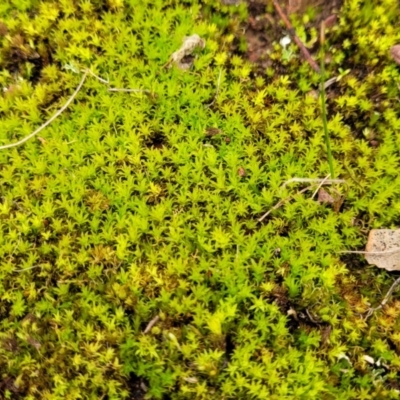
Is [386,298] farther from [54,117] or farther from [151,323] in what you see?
[54,117]

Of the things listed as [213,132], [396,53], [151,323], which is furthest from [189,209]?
[396,53]

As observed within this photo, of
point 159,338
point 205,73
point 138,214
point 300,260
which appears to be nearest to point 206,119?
point 205,73

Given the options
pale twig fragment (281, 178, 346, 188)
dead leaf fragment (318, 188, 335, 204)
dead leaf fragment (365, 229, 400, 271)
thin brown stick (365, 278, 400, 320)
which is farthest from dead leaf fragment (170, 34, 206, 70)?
thin brown stick (365, 278, 400, 320)

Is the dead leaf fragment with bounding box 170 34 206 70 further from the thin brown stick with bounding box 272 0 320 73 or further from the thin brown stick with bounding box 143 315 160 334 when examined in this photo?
the thin brown stick with bounding box 143 315 160 334

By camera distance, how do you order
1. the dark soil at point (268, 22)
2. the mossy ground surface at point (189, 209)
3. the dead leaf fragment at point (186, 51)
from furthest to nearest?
the dark soil at point (268, 22), the dead leaf fragment at point (186, 51), the mossy ground surface at point (189, 209)

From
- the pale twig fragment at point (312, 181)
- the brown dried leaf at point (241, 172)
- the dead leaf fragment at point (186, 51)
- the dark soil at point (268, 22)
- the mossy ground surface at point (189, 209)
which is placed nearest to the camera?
the mossy ground surface at point (189, 209)

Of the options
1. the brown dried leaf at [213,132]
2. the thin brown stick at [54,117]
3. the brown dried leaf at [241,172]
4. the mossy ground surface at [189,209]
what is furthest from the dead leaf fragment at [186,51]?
the brown dried leaf at [241,172]

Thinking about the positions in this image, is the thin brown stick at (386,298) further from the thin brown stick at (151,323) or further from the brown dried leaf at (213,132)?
the brown dried leaf at (213,132)

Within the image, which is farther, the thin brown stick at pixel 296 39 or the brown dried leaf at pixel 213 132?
the thin brown stick at pixel 296 39
